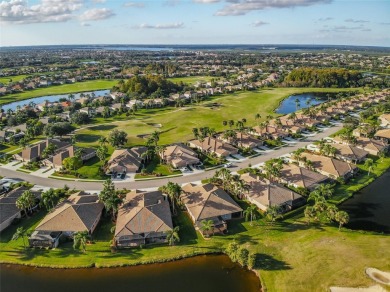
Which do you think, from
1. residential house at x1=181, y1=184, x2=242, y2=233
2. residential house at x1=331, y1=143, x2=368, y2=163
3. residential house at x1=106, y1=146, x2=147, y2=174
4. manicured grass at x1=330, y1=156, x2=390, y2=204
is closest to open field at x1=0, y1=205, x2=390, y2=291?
residential house at x1=181, y1=184, x2=242, y2=233

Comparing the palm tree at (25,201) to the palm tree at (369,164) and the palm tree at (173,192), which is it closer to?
the palm tree at (173,192)

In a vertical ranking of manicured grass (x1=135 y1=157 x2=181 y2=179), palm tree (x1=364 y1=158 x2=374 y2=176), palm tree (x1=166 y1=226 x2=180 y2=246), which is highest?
palm tree (x1=364 y1=158 x2=374 y2=176)

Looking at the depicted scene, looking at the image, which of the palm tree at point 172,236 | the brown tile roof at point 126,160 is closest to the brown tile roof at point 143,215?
the palm tree at point 172,236

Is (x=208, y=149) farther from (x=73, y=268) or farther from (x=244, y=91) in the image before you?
(x=244, y=91)

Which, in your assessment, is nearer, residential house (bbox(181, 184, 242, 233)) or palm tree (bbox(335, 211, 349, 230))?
palm tree (bbox(335, 211, 349, 230))

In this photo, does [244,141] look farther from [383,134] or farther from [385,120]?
[385,120]

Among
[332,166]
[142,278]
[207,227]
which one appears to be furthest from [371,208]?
[142,278]

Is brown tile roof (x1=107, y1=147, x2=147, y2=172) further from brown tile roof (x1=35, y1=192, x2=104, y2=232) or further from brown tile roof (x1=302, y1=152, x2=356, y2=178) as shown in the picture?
brown tile roof (x1=302, y1=152, x2=356, y2=178)
